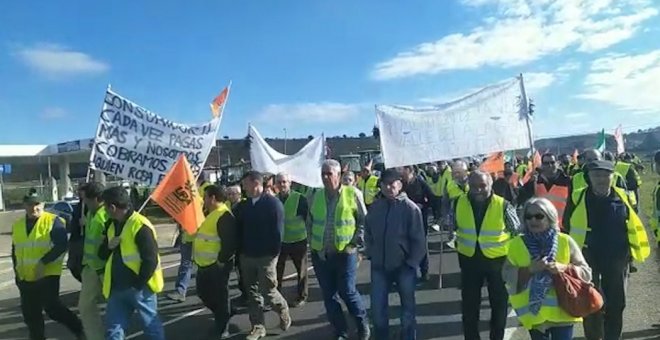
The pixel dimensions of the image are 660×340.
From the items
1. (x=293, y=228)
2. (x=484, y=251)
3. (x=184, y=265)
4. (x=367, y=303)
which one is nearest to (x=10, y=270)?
(x=184, y=265)

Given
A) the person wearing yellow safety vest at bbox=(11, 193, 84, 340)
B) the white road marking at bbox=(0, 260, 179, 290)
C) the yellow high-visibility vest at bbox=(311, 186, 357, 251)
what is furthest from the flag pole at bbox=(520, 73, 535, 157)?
the white road marking at bbox=(0, 260, 179, 290)

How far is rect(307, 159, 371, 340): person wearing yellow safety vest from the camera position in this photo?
6426 millimetres

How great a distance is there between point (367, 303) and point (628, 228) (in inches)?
156

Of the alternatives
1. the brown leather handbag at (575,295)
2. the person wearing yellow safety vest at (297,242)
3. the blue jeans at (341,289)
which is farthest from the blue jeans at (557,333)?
the person wearing yellow safety vest at (297,242)

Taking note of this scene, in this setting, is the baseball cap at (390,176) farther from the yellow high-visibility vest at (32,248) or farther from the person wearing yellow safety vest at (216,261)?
the yellow high-visibility vest at (32,248)

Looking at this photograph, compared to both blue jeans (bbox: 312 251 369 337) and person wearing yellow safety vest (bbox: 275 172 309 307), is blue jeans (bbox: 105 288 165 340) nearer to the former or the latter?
blue jeans (bbox: 312 251 369 337)

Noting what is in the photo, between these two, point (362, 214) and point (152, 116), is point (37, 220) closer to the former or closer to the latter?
point (152, 116)

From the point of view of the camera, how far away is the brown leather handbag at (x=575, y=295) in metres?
4.05

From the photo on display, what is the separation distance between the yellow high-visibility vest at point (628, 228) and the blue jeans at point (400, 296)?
142 cm

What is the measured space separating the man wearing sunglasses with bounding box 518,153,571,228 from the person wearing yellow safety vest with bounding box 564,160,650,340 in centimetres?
273

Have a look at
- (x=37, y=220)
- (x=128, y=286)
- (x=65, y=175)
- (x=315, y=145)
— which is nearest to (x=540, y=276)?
(x=128, y=286)

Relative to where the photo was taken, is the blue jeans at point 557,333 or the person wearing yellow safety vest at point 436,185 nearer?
the blue jeans at point 557,333

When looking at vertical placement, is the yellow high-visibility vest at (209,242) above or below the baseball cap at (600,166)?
below

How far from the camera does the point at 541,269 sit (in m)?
4.14
